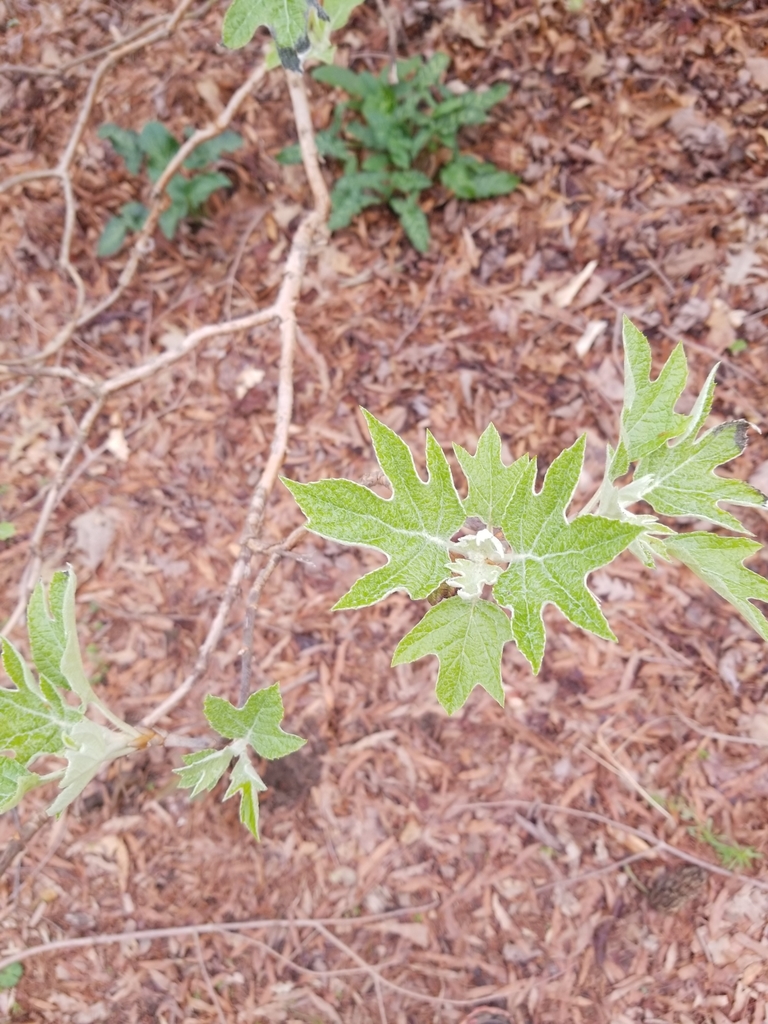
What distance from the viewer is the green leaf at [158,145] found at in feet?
9.23

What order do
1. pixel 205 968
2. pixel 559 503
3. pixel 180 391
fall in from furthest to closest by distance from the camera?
pixel 180 391 → pixel 205 968 → pixel 559 503

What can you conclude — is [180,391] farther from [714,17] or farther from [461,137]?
[714,17]

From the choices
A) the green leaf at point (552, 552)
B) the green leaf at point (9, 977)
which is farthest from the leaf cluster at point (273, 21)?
the green leaf at point (9, 977)

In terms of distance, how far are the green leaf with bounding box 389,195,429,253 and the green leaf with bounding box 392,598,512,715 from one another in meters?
1.89

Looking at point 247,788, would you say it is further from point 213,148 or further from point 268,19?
point 213,148

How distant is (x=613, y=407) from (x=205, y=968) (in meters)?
2.43

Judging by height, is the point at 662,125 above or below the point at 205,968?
above

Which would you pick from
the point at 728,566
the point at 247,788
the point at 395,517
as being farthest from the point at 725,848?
the point at 395,517

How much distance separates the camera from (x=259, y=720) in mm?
1328

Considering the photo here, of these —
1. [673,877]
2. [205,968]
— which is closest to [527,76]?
[673,877]

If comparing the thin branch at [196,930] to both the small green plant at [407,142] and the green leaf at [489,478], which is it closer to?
the green leaf at [489,478]

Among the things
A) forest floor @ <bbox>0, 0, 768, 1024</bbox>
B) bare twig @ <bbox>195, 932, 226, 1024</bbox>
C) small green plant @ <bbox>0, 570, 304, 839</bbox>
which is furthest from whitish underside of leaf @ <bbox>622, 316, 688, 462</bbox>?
bare twig @ <bbox>195, 932, 226, 1024</bbox>

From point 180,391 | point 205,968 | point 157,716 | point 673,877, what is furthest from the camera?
point 180,391

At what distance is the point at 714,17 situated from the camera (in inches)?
104
